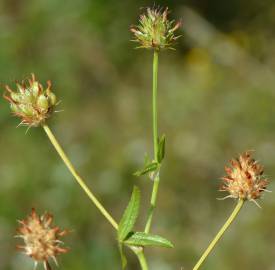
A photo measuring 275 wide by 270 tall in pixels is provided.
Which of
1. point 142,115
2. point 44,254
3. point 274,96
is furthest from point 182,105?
point 44,254

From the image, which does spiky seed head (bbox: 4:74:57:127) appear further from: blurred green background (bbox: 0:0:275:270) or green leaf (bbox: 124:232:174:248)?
blurred green background (bbox: 0:0:275:270)

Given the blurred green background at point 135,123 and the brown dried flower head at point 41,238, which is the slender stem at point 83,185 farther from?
the blurred green background at point 135,123

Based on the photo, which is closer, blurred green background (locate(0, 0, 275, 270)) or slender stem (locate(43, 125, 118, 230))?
slender stem (locate(43, 125, 118, 230))

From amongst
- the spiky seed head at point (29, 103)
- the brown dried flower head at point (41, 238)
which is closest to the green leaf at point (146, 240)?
the brown dried flower head at point (41, 238)

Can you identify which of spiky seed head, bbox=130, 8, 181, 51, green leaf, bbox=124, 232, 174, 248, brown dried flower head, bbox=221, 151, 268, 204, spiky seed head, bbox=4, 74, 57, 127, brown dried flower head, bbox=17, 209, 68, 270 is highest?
spiky seed head, bbox=130, 8, 181, 51

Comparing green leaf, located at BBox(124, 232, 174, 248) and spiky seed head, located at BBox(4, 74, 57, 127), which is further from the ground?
spiky seed head, located at BBox(4, 74, 57, 127)

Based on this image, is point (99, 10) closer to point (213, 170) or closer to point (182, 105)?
point (182, 105)

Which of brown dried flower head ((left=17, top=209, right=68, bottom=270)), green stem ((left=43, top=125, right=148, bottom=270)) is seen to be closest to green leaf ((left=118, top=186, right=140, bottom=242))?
green stem ((left=43, top=125, right=148, bottom=270))
